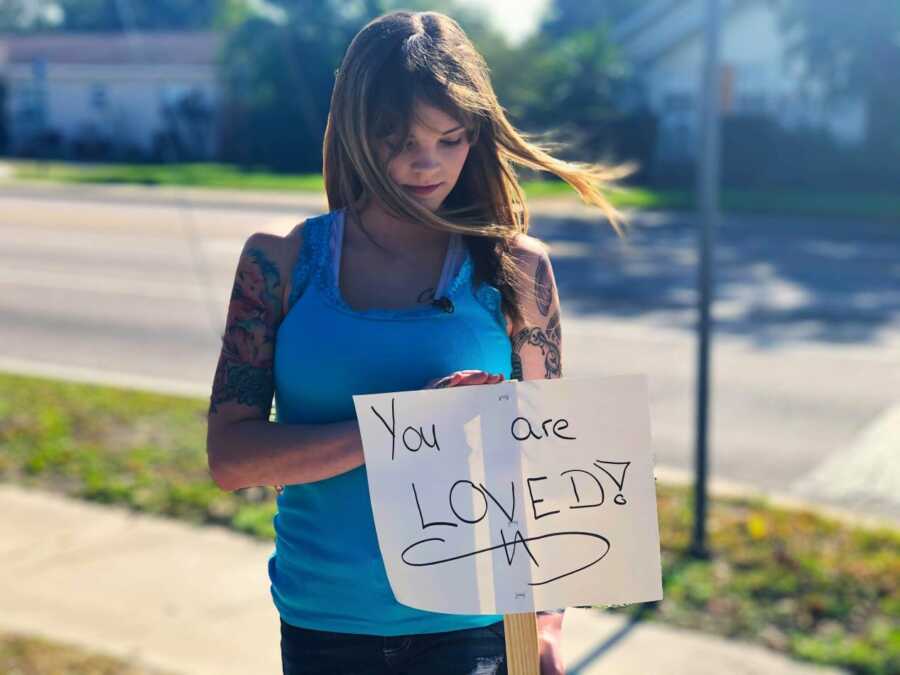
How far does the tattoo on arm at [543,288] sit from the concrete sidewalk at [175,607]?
2.18 m

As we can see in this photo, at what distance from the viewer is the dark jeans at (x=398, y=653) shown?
5.78ft

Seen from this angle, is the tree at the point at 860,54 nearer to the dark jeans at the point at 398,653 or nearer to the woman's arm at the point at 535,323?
the woman's arm at the point at 535,323

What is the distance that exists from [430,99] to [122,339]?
833 cm

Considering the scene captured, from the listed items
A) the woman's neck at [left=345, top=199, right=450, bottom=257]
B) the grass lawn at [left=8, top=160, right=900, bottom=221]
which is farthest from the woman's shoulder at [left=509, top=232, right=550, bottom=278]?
the grass lawn at [left=8, top=160, right=900, bottom=221]

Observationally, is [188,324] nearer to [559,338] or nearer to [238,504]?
[238,504]

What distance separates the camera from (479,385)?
1.64 meters

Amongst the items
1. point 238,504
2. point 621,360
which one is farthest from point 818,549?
point 621,360

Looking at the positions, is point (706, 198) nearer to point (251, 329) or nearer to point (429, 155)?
point (429, 155)

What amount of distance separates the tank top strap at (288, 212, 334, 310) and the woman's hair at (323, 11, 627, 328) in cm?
7

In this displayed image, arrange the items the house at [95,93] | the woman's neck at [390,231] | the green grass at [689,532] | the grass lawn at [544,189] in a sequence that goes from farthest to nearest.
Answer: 1. the grass lawn at [544,189]
2. the house at [95,93]
3. the green grass at [689,532]
4. the woman's neck at [390,231]

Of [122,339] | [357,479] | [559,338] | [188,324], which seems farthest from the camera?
→ [188,324]

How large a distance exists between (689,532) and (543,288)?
3196 millimetres

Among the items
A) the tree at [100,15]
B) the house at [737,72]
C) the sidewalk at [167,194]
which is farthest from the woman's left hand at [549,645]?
the house at [737,72]

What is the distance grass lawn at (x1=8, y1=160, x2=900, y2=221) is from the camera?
7.82m
